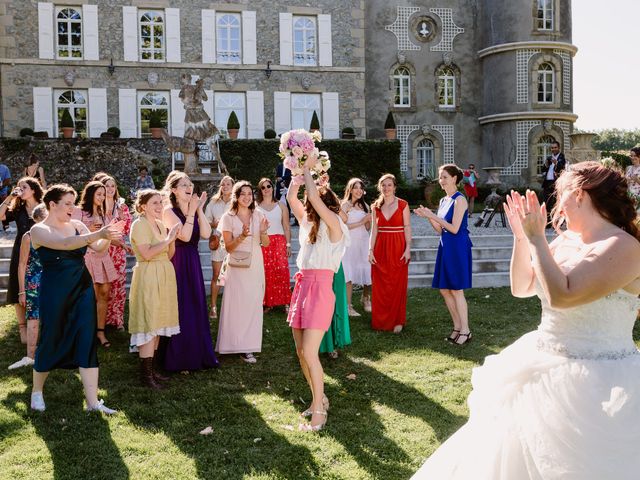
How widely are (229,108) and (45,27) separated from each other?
6.66 m

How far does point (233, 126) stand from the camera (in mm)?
22328

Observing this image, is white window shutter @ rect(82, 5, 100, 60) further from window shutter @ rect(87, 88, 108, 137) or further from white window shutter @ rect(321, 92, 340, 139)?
white window shutter @ rect(321, 92, 340, 139)

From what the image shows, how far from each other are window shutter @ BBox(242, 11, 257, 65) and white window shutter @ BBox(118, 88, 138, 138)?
4.14m

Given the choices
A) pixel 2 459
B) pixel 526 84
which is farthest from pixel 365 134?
pixel 2 459

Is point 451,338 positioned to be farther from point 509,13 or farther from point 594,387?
point 509,13

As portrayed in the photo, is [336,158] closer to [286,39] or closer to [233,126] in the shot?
[233,126]

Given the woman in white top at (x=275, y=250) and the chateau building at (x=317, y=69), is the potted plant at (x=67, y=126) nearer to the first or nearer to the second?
the chateau building at (x=317, y=69)

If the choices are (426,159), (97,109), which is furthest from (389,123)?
(97,109)

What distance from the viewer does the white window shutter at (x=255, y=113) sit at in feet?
77.5

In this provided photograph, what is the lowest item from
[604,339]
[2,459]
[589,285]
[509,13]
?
[2,459]

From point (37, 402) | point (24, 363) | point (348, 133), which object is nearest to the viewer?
point (37, 402)

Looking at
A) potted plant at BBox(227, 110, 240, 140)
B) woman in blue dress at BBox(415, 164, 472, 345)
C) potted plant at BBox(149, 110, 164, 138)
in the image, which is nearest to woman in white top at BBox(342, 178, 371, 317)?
woman in blue dress at BBox(415, 164, 472, 345)

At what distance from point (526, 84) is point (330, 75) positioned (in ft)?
25.1

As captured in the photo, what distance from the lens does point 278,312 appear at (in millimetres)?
8805
